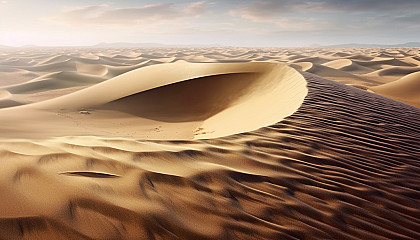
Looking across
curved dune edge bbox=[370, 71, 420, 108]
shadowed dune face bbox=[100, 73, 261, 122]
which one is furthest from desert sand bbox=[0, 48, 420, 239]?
curved dune edge bbox=[370, 71, 420, 108]

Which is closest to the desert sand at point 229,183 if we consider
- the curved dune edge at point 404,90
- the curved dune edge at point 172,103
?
the curved dune edge at point 172,103

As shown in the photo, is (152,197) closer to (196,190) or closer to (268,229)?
(196,190)

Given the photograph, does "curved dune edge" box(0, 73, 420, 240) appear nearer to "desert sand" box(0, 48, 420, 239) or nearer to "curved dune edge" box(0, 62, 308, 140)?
"desert sand" box(0, 48, 420, 239)

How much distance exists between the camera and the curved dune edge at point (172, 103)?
5535mm

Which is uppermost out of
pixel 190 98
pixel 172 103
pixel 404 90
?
pixel 190 98

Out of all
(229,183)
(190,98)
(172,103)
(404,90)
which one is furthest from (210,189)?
(404,90)

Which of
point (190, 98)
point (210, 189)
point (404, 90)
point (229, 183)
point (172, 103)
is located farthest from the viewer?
point (404, 90)

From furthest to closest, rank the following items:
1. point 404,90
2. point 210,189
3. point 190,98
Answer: point 404,90, point 190,98, point 210,189

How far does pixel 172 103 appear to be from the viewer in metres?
8.06

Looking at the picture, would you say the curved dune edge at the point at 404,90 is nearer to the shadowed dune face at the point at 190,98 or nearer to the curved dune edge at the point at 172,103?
the curved dune edge at the point at 172,103

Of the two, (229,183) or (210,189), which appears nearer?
(210,189)

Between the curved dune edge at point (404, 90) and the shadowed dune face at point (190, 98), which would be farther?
the curved dune edge at point (404, 90)

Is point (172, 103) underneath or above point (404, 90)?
above

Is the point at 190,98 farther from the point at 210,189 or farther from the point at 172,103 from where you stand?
the point at 210,189
